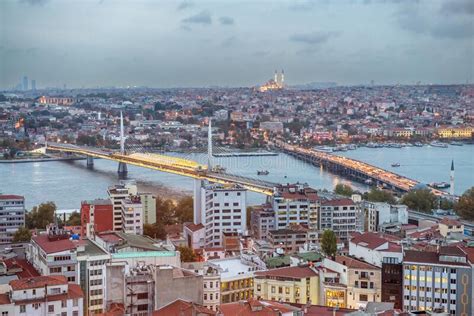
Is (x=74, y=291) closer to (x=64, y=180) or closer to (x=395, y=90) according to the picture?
(x=64, y=180)

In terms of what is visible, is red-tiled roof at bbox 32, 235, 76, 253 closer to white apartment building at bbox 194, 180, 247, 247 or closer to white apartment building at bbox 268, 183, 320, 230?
white apartment building at bbox 194, 180, 247, 247

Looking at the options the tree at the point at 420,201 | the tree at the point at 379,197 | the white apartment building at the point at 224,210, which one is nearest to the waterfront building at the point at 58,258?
the white apartment building at the point at 224,210

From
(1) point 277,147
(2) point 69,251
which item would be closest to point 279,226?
(2) point 69,251

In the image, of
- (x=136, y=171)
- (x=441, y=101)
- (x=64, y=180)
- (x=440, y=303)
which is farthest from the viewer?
(x=441, y=101)

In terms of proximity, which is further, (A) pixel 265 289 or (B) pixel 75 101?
(B) pixel 75 101

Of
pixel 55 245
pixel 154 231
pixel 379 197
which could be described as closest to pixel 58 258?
pixel 55 245
